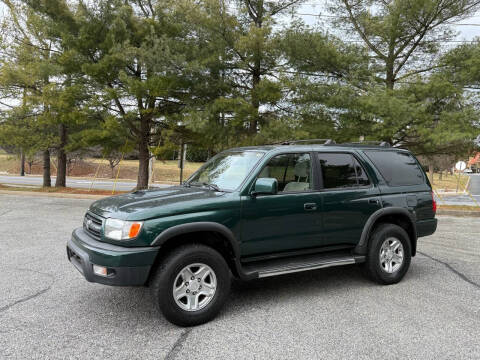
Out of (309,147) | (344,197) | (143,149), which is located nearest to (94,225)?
(309,147)

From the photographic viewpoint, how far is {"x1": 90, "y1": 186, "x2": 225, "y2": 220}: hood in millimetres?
3551

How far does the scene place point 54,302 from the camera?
4.16 meters

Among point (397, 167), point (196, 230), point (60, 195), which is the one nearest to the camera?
point (196, 230)

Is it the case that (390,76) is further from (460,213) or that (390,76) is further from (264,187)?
(264,187)

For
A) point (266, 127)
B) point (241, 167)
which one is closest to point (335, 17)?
point (266, 127)

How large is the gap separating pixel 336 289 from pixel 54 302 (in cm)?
339

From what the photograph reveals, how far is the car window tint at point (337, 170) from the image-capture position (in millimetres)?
4656

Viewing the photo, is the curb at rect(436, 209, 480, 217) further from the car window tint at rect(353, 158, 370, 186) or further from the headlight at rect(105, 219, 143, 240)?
the headlight at rect(105, 219, 143, 240)

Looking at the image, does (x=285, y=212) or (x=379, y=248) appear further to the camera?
(x=379, y=248)

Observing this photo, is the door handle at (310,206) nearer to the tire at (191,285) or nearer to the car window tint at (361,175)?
the car window tint at (361,175)

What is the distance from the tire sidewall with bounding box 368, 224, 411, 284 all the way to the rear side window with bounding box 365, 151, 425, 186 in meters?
0.65

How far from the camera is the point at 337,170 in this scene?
4.77 meters

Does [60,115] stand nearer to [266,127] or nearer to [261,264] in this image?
[266,127]

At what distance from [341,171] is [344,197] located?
38 centimetres
